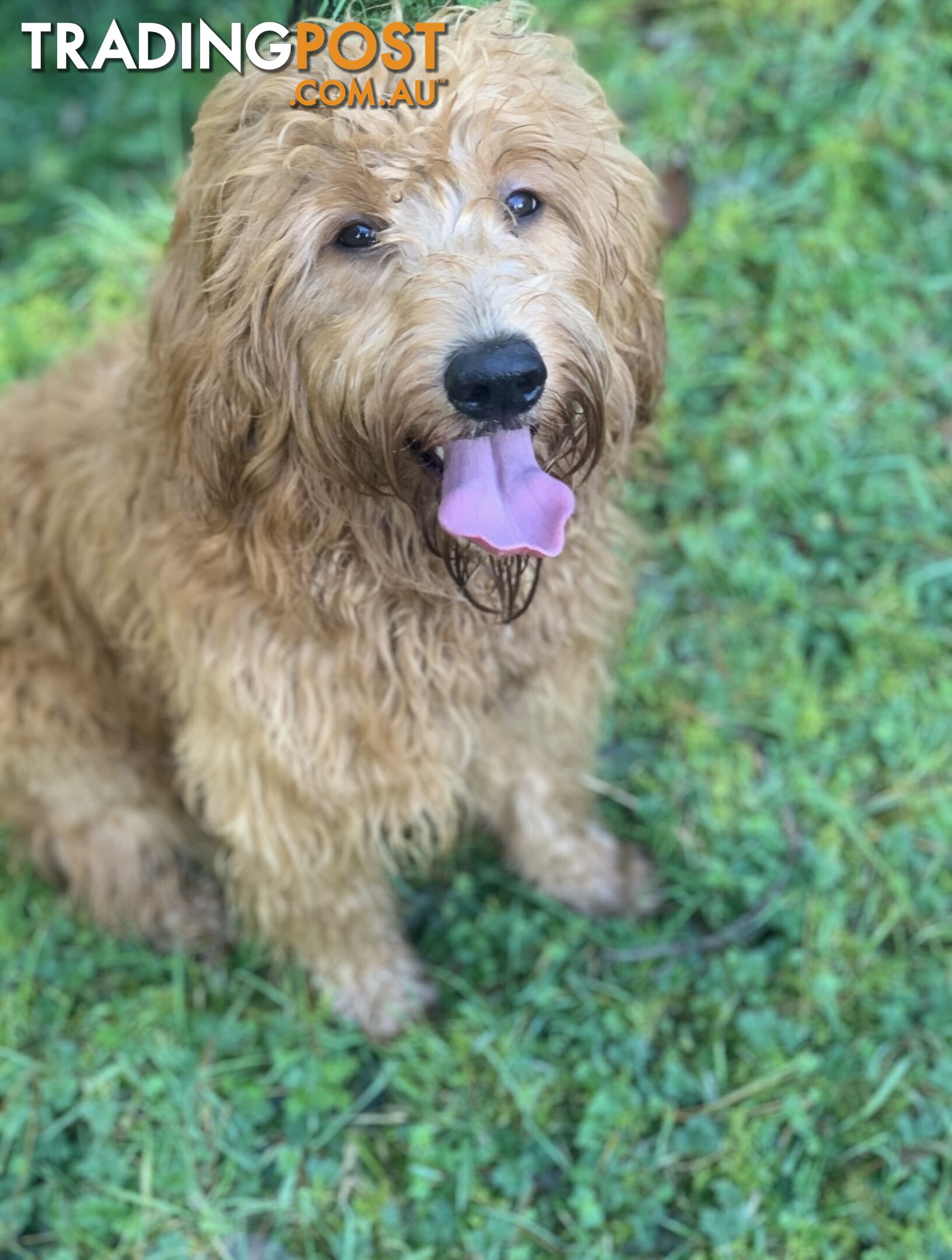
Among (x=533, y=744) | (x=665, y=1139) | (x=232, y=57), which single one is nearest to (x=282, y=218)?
(x=232, y=57)

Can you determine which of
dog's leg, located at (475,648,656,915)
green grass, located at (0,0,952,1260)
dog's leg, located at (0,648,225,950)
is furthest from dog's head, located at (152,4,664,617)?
green grass, located at (0,0,952,1260)

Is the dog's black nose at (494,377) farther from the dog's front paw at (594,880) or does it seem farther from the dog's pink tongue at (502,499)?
the dog's front paw at (594,880)

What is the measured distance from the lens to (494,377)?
5.31ft

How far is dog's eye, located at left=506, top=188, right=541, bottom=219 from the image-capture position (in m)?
1.80

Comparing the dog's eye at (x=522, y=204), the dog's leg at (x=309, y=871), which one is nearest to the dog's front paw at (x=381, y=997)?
the dog's leg at (x=309, y=871)

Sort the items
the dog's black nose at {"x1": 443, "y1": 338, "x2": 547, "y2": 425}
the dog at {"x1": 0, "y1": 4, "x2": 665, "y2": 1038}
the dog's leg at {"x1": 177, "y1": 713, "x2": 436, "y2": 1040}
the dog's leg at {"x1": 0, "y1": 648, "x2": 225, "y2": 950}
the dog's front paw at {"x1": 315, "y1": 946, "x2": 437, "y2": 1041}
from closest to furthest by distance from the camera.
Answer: the dog's black nose at {"x1": 443, "y1": 338, "x2": 547, "y2": 425}
the dog at {"x1": 0, "y1": 4, "x2": 665, "y2": 1038}
the dog's leg at {"x1": 177, "y1": 713, "x2": 436, "y2": 1040}
the dog's leg at {"x1": 0, "y1": 648, "x2": 225, "y2": 950}
the dog's front paw at {"x1": 315, "y1": 946, "x2": 437, "y2": 1041}

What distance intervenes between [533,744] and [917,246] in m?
2.12

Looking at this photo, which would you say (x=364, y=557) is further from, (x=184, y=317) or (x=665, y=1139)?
(x=665, y=1139)

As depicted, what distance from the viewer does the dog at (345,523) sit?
173 cm

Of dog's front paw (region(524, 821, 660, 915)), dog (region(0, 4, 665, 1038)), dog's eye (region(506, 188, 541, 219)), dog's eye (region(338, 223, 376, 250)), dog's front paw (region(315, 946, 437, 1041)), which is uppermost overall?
dog's eye (region(506, 188, 541, 219))

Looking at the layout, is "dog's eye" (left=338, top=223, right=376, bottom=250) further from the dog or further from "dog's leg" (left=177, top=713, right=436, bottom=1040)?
"dog's leg" (left=177, top=713, right=436, bottom=1040)

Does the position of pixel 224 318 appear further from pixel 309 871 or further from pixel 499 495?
pixel 309 871

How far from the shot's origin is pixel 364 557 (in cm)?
201

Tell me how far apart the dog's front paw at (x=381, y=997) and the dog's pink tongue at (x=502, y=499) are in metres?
1.39
